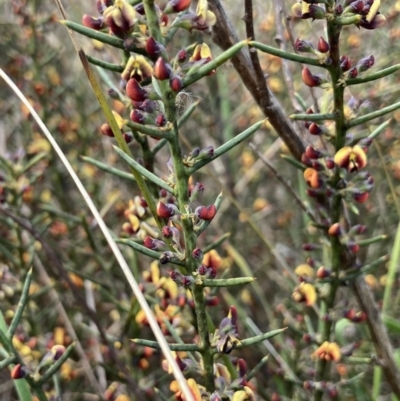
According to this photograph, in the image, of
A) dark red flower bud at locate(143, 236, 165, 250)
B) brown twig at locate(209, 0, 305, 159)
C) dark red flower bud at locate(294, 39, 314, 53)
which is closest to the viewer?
dark red flower bud at locate(143, 236, 165, 250)

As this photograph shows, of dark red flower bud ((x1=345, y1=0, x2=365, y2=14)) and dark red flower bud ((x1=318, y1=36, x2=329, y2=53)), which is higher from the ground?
dark red flower bud ((x1=345, y1=0, x2=365, y2=14))

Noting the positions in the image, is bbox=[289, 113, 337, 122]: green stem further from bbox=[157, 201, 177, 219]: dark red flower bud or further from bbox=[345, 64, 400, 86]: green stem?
bbox=[157, 201, 177, 219]: dark red flower bud

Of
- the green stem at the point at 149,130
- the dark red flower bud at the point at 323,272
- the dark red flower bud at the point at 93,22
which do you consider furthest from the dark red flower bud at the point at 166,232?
the dark red flower bud at the point at 323,272

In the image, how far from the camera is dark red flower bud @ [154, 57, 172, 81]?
550 mm

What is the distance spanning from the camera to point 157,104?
0.65 metres

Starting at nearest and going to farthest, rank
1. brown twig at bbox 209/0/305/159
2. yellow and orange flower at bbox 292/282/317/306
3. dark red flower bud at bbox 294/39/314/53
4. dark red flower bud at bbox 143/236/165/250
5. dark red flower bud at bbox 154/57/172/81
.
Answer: dark red flower bud at bbox 154/57/172/81 → dark red flower bud at bbox 143/236/165/250 → dark red flower bud at bbox 294/39/314/53 → brown twig at bbox 209/0/305/159 → yellow and orange flower at bbox 292/282/317/306

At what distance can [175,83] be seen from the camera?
0.56 m

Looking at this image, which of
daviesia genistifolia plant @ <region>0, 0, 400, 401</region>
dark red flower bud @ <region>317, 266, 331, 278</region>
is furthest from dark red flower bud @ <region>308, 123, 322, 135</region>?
dark red flower bud @ <region>317, 266, 331, 278</region>

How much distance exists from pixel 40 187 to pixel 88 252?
50cm

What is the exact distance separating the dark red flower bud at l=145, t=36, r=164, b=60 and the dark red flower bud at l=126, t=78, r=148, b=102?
0.13 ft

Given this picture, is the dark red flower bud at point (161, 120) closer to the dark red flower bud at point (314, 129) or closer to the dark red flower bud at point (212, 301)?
the dark red flower bud at point (314, 129)

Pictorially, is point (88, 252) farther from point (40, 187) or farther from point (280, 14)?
point (280, 14)

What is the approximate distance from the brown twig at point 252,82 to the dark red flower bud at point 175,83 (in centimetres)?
31

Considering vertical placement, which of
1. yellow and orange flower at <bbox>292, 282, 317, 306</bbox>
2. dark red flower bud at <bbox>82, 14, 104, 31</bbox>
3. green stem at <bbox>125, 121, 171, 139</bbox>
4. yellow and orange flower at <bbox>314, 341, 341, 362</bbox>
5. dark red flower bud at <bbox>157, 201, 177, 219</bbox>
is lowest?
yellow and orange flower at <bbox>314, 341, 341, 362</bbox>
